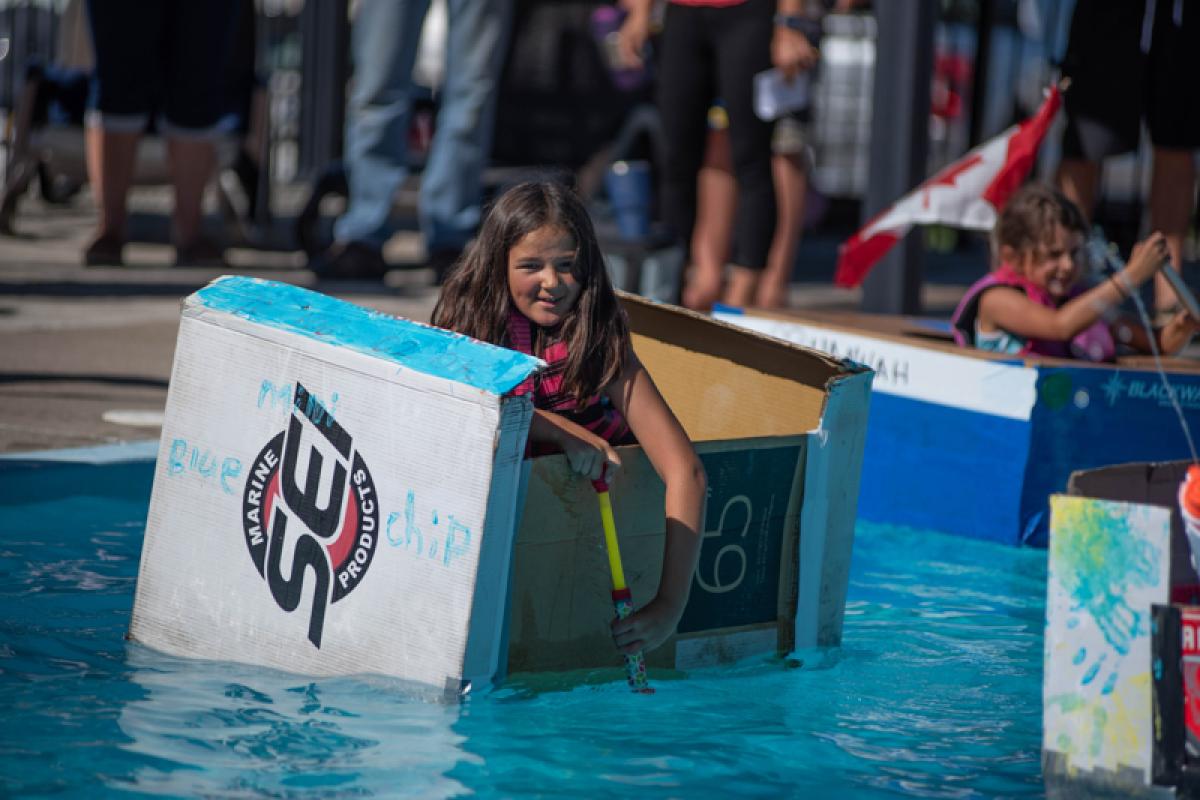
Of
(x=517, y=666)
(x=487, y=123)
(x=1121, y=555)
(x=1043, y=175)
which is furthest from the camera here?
(x=1043, y=175)

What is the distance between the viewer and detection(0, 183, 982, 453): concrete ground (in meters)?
4.81

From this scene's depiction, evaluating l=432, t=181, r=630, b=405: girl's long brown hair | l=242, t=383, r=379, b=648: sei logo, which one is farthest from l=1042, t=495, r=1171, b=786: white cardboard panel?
l=242, t=383, r=379, b=648: sei logo

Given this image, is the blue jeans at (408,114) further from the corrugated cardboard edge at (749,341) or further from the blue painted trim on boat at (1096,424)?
the blue painted trim on boat at (1096,424)

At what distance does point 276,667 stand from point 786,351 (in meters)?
1.29

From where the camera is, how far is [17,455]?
421 cm

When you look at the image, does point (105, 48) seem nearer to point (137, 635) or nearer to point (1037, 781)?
point (137, 635)

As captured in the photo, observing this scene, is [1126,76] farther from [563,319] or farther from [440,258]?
[563,319]

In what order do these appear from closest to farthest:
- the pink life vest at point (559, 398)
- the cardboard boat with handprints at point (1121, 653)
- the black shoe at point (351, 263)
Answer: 1. the cardboard boat with handprints at point (1121, 653)
2. the pink life vest at point (559, 398)
3. the black shoe at point (351, 263)

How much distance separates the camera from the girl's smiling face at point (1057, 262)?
4.65 meters

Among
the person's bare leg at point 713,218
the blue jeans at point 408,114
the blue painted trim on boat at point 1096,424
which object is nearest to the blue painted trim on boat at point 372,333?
the blue painted trim on boat at point 1096,424

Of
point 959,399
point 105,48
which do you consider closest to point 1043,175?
point 105,48

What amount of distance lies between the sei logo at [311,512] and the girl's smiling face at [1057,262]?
255 cm

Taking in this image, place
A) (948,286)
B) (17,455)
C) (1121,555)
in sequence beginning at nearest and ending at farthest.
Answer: (1121,555) < (17,455) < (948,286)

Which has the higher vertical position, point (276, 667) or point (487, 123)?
point (487, 123)
